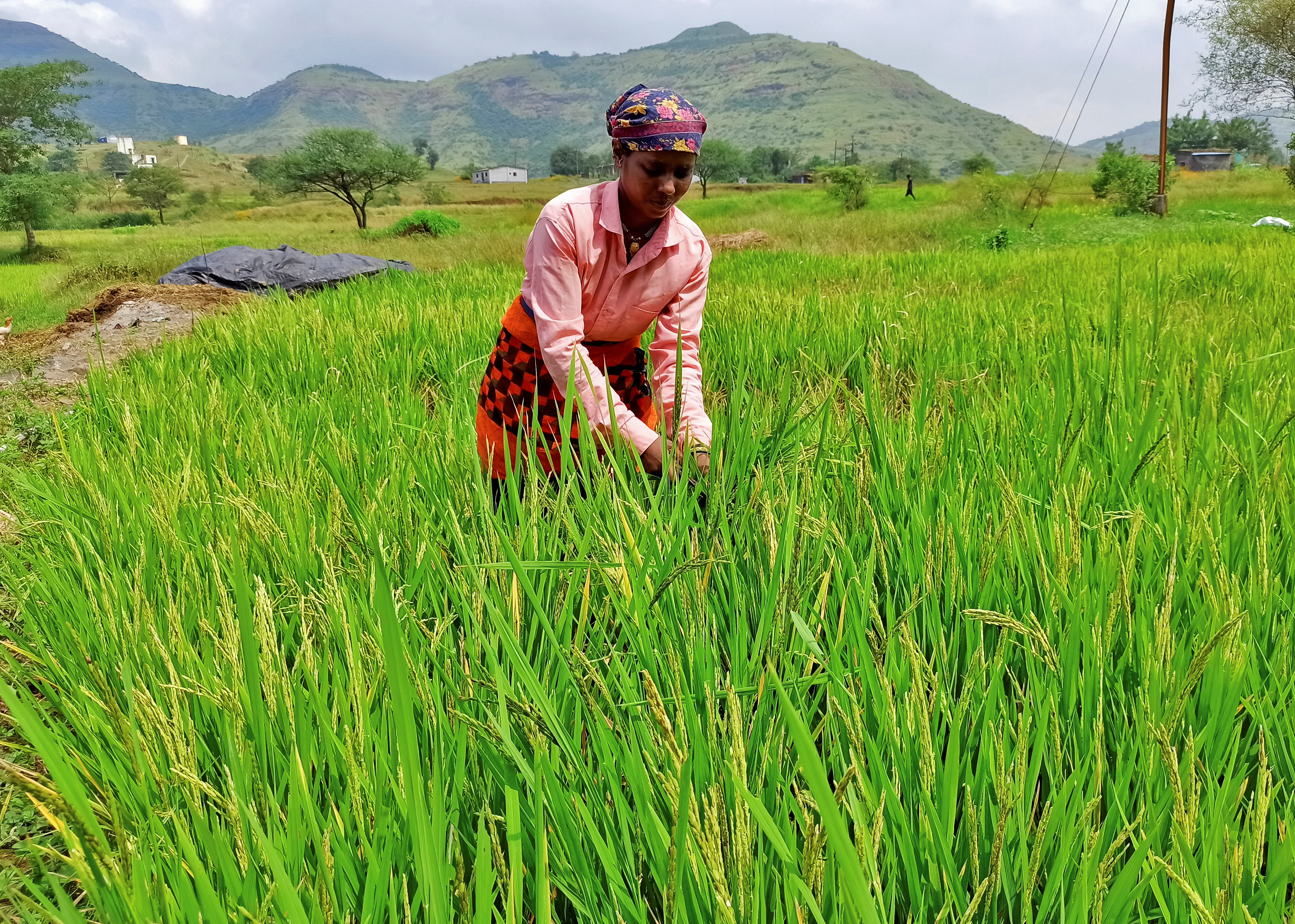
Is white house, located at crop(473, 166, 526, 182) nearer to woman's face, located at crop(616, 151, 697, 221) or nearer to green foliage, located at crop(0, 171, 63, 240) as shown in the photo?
green foliage, located at crop(0, 171, 63, 240)

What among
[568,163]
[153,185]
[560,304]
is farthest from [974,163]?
[568,163]

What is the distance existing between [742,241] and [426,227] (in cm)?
1548

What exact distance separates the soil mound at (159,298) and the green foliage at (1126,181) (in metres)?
20.2

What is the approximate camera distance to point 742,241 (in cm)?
1378

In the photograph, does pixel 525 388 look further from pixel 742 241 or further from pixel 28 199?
pixel 28 199

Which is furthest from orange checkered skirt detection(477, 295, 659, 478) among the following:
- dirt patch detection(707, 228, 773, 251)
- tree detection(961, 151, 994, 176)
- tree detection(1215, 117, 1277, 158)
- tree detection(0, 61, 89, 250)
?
tree detection(1215, 117, 1277, 158)

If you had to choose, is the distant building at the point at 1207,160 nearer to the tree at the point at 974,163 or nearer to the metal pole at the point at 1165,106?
the tree at the point at 974,163

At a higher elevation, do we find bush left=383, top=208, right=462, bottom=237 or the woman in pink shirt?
bush left=383, top=208, right=462, bottom=237

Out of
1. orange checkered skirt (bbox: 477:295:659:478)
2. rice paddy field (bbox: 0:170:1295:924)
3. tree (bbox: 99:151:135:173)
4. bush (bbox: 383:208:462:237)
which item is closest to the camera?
→ rice paddy field (bbox: 0:170:1295:924)

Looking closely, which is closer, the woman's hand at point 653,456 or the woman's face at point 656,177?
the woman's hand at point 653,456

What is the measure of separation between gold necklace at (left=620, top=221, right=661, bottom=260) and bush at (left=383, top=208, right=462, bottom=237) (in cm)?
2310

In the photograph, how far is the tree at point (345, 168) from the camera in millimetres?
40438

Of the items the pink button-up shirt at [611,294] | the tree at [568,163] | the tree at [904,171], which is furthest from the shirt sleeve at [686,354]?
the tree at [568,163]

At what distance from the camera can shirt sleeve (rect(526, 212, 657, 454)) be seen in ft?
6.15
